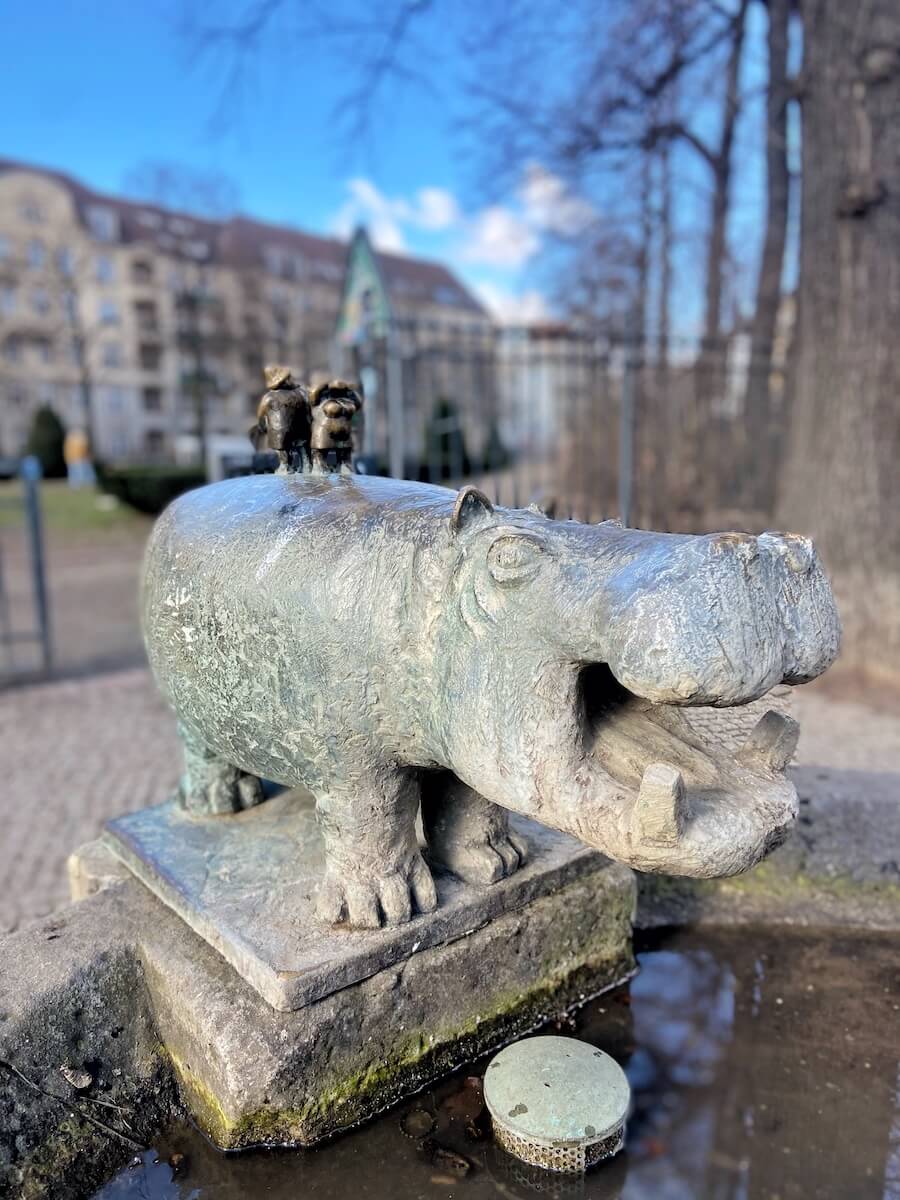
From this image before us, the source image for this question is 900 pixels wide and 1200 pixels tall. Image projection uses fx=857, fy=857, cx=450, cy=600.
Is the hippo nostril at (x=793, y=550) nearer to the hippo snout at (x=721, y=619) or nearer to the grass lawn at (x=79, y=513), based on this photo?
the hippo snout at (x=721, y=619)

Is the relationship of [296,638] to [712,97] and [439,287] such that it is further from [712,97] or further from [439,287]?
[439,287]

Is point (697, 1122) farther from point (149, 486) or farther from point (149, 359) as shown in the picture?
point (149, 359)

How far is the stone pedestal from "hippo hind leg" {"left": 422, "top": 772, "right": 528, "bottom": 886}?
0.14 feet

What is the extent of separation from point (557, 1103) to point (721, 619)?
1.13m

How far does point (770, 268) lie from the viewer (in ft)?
37.1

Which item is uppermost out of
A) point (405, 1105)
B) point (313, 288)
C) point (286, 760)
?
point (313, 288)

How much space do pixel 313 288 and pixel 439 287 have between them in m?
15.7

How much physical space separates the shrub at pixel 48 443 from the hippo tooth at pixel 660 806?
26901mm

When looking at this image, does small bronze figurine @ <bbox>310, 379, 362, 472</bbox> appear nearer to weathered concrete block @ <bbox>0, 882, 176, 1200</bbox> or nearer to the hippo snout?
the hippo snout

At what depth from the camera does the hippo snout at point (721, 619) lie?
3.72ft

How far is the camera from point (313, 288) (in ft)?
118

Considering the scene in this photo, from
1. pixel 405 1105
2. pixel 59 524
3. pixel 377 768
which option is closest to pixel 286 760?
pixel 377 768

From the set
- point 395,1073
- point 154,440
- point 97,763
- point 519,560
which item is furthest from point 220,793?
point 154,440

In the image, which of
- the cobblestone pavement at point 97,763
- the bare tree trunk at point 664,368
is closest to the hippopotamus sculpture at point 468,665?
A: the cobblestone pavement at point 97,763
